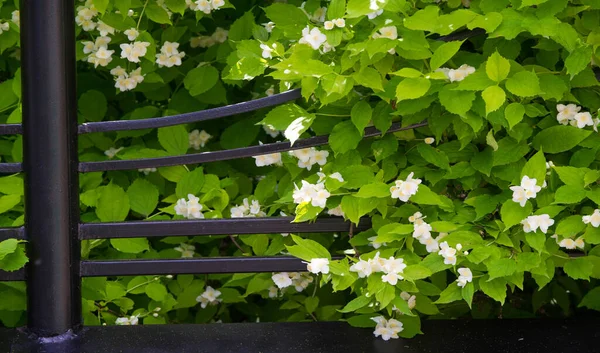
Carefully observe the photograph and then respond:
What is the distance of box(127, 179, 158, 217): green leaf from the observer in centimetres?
227

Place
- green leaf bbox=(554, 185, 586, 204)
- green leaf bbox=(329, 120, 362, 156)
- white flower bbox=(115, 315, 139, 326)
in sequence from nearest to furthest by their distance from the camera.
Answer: green leaf bbox=(554, 185, 586, 204)
green leaf bbox=(329, 120, 362, 156)
white flower bbox=(115, 315, 139, 326)

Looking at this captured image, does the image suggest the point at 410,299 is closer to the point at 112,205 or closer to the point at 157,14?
the point at 112,205

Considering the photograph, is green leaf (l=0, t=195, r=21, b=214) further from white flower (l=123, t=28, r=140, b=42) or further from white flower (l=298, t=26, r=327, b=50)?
white flower (l=298, t=26, r=327, b=50)

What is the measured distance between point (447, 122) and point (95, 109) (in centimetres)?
115

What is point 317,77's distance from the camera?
183cm

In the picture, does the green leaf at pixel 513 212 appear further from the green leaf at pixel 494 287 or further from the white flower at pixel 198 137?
the white flower at pixel 198 137

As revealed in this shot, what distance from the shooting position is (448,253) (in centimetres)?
185

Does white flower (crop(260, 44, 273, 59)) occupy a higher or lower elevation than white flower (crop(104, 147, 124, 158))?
higher

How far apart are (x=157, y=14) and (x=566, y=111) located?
1.12 meters

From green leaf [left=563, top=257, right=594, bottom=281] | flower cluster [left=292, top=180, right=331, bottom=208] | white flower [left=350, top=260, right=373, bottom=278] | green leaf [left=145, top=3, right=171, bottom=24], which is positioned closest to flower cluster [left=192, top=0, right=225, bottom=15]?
green leaf [left=145, top=3, right=171, bottom=24]

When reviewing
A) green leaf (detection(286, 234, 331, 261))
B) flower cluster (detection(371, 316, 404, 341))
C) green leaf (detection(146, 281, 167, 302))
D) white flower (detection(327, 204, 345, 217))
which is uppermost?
white flower (detection(327, 204, 345, 217))

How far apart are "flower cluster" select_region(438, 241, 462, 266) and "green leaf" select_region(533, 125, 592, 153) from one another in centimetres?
32

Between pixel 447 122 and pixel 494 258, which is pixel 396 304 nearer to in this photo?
pixel 494 258

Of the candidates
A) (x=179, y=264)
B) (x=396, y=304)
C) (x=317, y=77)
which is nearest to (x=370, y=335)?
(x=396, y=304)
